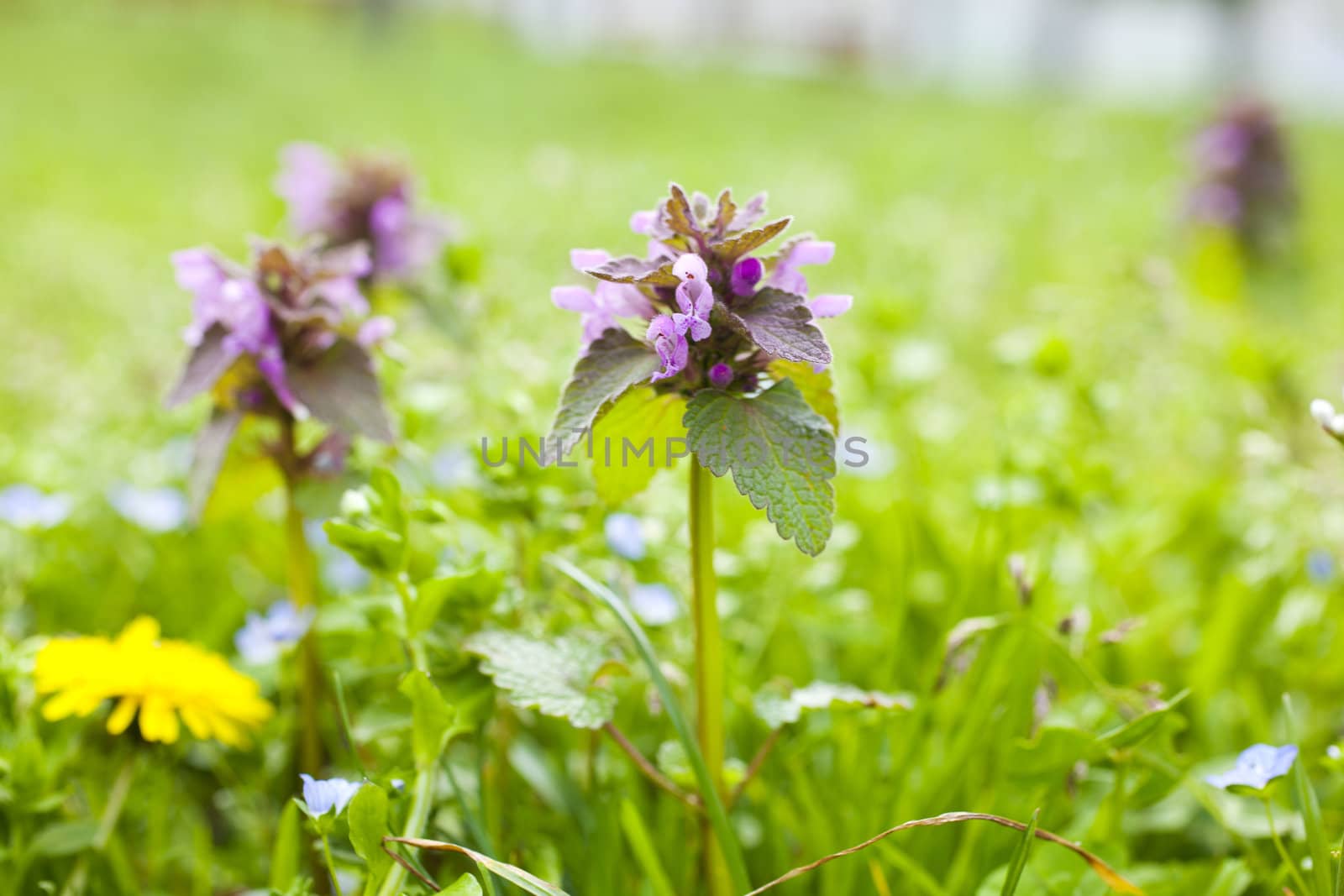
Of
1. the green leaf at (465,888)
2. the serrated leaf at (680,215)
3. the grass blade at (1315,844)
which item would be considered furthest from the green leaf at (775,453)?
the grass blade at (1315,844)

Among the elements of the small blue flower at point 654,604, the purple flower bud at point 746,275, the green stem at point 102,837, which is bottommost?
the green stem at point 102,837

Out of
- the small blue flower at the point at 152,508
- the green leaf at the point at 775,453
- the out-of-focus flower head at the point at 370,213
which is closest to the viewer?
the green leaf at the point at 775,453

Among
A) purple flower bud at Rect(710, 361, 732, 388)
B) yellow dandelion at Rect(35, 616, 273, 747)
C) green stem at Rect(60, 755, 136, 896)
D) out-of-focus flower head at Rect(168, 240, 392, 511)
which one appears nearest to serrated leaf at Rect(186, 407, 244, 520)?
out-of-focus flower head at Rect(168, 240, 392, 511)

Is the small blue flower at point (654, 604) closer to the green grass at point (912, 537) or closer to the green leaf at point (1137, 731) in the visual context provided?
the green grass at point (912, 537)

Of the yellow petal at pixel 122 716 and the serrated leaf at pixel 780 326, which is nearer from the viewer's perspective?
the serrated leaf at pixel 780 326

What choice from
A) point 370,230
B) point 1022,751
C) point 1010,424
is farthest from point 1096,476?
point 370,230

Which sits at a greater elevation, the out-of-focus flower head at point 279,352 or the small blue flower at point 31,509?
the out-of-focus flower head at point 279,352
